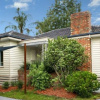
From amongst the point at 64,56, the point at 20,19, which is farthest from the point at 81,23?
the point at 20,19

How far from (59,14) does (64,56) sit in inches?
806

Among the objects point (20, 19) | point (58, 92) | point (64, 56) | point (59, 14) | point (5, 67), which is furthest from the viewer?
point (59, 14)

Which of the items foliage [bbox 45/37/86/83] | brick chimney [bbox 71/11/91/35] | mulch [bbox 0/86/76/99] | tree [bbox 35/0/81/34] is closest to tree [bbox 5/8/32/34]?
tree [bbox 35/0/81/34]

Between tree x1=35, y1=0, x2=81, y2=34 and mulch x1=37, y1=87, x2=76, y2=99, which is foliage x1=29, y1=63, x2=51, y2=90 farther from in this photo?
tree x1=35, y1=0, x2=81, y2=34

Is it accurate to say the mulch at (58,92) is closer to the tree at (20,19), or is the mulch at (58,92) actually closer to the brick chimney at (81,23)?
the brick chimney at (81,23)

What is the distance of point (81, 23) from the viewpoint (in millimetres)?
10797

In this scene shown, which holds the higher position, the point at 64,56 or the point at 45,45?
the point at 45,45

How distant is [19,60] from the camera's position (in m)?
10.7

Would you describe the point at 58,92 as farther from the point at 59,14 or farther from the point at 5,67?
the point at 59,14

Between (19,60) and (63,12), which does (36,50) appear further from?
(63,12)

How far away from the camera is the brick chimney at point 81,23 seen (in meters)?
10.5

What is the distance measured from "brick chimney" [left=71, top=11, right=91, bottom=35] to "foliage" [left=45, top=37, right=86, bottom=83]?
2.93 meters

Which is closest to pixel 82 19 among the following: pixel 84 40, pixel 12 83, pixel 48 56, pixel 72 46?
pixel 84 40

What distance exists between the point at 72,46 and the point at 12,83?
5.10 meters
